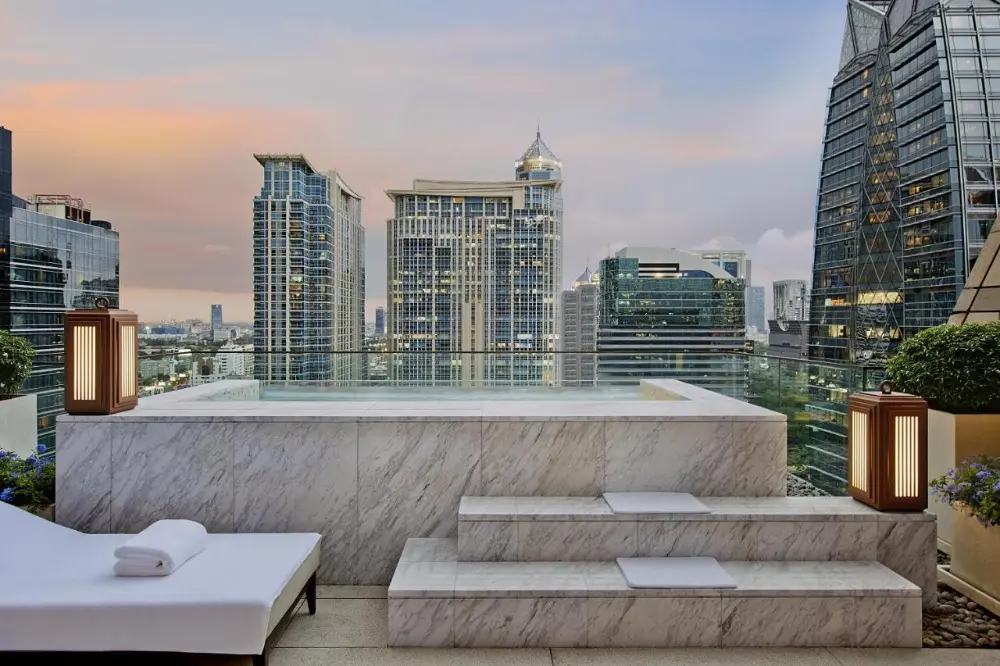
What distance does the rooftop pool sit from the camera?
14.5 feet

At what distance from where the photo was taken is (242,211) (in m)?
13.4

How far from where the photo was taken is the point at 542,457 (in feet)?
10.3

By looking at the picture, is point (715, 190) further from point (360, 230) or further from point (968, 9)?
point (360, 230)

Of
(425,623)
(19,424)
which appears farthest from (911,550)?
(19,424)

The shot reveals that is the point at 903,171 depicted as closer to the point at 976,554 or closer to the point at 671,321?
the point at 671,321

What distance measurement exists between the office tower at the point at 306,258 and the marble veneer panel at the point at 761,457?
30.8 ft

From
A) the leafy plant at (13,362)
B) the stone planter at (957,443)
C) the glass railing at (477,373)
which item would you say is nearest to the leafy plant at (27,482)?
the glass railing at (477,373)

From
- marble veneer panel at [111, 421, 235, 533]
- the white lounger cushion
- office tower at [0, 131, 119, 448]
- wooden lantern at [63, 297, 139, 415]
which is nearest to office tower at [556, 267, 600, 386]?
marble veneer panel at [111, 421, 235, 533]

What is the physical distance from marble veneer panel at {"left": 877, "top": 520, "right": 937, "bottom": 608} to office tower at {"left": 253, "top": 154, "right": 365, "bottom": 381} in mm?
10054

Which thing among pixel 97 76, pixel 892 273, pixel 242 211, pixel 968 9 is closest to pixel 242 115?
pixel 97 76

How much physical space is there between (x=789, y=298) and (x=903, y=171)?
5132 millimetres

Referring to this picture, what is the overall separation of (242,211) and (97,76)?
19.6 ft

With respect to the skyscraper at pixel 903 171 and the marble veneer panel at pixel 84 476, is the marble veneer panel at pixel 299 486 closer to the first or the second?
the marble veneer panel at pixel 84 476

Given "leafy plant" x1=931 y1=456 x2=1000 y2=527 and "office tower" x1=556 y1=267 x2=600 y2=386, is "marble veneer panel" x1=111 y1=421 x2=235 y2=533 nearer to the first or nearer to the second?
"office tower" x1=556 y1=267 x2=600 y2=386
